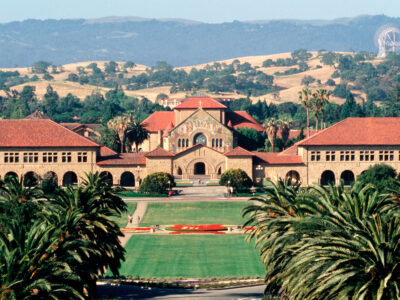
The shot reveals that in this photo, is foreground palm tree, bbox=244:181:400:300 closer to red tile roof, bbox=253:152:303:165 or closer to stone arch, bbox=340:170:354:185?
red tile roof, bbox=253:152:303:165

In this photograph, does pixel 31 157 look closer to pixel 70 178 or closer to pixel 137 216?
pixel 70 178

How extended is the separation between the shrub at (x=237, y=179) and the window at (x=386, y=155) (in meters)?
17.6

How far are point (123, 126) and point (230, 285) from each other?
240ft

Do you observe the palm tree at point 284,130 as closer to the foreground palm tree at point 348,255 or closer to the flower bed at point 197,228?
the flower bed at point 197,228

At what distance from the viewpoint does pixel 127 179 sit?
11525 centimetres

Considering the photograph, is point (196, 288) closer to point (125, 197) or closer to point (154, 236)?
point (154, 236)

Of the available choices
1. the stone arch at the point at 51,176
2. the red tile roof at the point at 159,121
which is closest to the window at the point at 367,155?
the red tile roof at the point at 159,121

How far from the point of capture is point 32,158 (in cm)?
11306

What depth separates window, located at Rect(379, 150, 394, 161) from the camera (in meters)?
114

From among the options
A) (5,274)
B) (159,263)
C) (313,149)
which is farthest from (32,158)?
(5,274)

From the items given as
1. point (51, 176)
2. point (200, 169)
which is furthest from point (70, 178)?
point (200, 169)

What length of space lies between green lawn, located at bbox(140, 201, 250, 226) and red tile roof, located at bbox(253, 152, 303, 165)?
14.3 meters

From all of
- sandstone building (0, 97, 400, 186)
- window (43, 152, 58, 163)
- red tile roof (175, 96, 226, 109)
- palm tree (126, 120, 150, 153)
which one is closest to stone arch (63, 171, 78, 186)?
sandstone building (0, 97, 400, 186)

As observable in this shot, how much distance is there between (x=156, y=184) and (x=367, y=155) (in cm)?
2765
